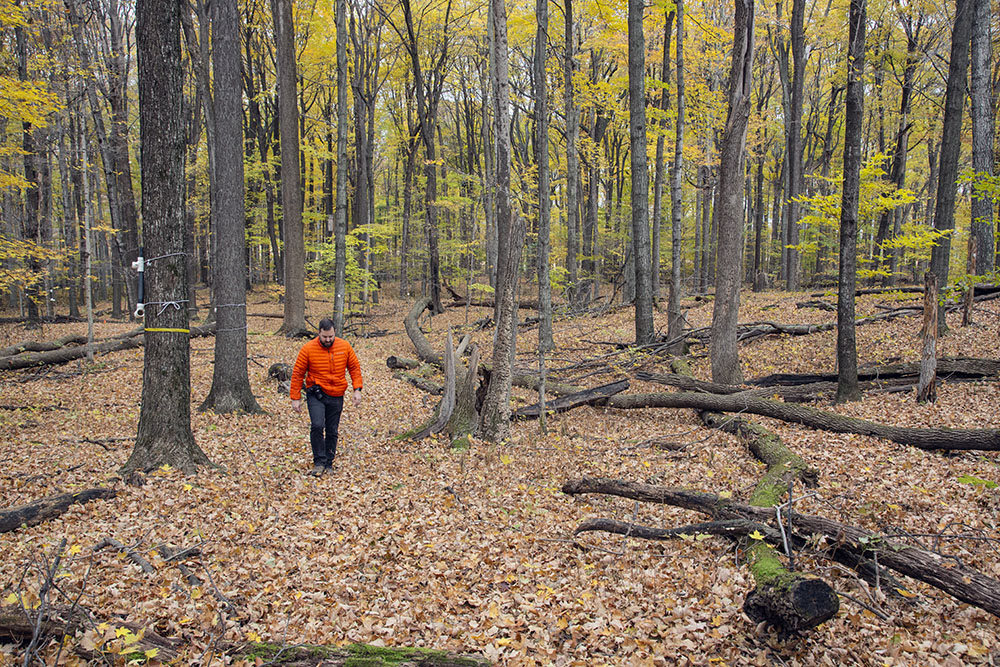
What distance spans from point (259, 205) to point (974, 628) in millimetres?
30736

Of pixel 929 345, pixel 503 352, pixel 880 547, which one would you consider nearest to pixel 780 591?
pixel 880 547

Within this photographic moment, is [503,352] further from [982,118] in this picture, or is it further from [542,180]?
[982,118]

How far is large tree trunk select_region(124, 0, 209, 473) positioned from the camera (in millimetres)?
5844

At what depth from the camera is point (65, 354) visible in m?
12.6

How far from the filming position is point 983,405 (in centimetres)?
796

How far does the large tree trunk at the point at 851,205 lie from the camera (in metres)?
8.28

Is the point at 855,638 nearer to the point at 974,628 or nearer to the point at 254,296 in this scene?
the point at 974,628

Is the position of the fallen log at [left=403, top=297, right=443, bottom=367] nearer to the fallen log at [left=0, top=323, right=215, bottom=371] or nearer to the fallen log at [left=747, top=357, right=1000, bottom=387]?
the fallen log at [left=0, top=323, right=215, bottom=371]

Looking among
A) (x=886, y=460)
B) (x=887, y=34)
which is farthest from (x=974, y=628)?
(x=887, y=34)

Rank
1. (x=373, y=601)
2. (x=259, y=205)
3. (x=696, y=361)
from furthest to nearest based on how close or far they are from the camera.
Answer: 1. (x=259, y=205)
2. (x=696, y=361)
3. (x=373, y=601)

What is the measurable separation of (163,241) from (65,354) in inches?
367

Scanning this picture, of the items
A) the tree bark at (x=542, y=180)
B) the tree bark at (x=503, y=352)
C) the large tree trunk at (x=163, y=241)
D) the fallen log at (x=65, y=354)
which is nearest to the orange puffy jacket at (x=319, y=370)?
the large tree trunk at (x=163, y=241)

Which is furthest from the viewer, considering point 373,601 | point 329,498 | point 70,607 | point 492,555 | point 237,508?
point 329,498

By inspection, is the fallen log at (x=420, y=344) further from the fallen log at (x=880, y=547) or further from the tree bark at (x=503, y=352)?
the fallen log at (x=880, y=547)
